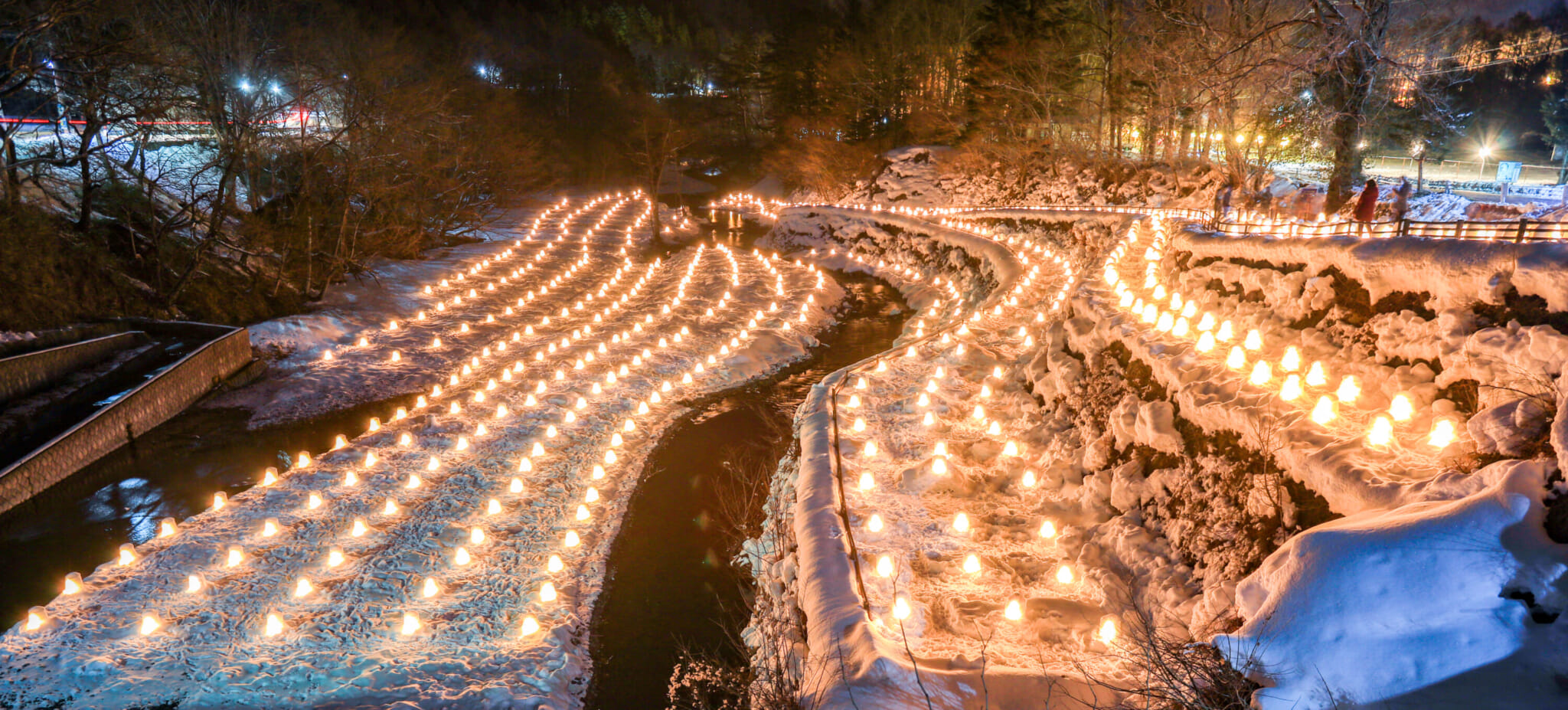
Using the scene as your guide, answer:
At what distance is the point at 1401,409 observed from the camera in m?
5.21

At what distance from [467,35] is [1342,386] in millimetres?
56943

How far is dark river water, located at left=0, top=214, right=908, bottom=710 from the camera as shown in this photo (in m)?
7.70

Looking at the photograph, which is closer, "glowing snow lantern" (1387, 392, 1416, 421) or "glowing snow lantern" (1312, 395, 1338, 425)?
"glowing snow lantern" (1387, 392, 1416, 421)

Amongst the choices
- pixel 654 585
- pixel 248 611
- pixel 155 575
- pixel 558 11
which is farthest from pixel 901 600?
pixel 558 11

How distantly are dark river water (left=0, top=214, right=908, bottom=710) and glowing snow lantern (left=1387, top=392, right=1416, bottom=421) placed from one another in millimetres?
6030

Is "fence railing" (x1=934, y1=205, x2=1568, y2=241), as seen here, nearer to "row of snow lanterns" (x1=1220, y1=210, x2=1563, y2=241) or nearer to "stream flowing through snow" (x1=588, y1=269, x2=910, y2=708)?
"row of snow lanterns" (x1=1220, y1=210, x2=1563, y2=241)

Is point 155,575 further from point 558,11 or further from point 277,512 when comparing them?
point 558,11

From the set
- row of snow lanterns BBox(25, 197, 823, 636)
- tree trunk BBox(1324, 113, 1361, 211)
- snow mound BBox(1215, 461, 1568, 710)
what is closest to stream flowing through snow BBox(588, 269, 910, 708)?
row of snow lanterns BBox(25, 197, 823, 636)

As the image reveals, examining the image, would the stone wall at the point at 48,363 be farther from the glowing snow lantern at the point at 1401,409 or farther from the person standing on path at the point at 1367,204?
the person standing on path at the point at 1367,204

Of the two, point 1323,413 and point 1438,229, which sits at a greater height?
point 1438,229

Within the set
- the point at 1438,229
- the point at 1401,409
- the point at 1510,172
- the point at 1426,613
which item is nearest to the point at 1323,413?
the point at 1401,409

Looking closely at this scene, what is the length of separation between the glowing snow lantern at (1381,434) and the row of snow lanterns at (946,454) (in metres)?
2.18

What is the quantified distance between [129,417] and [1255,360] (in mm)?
16103

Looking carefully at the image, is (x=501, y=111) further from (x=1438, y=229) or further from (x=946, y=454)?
(x=1438, y=229)
